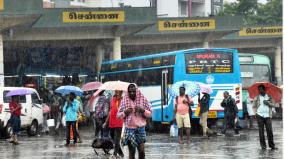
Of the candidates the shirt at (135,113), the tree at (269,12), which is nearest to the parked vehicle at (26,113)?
the shirt at (135,113)

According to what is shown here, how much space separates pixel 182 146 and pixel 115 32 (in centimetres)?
2146

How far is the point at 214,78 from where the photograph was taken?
1018 inches

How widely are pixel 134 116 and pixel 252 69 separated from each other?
68.1 ft

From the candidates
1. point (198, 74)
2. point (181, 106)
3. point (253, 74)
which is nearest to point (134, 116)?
point (181, 106)

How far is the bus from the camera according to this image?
32312 millimetres

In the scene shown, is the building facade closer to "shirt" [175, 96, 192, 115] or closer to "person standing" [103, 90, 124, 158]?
"shirt" [175, 96, 192, 115]

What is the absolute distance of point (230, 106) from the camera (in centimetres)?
2433

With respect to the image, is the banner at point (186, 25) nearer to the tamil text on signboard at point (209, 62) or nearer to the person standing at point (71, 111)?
the tamil text on signboard at point (209, 62)

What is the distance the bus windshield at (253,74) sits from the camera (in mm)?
32344

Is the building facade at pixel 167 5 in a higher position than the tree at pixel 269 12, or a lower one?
higher

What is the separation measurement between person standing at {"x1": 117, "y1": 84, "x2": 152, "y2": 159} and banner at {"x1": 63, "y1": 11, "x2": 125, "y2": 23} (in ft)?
81.1

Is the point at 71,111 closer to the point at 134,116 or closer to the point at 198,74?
the point at 198,74

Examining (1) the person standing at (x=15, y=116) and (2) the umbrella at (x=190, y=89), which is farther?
(2) the umbrella at (x=190, y=89)

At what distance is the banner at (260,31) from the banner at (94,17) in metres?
12.2
